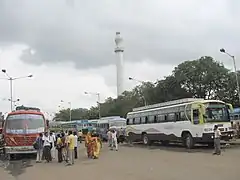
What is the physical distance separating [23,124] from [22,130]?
0.41m

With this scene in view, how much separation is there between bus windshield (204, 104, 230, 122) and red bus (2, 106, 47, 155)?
10.1m

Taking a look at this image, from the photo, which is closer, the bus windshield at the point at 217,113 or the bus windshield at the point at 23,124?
the bus windshield at the point at 23,124

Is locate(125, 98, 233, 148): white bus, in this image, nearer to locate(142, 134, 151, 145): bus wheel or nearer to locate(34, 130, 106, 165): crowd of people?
locate(142, 134, 151, 145): bus wheel

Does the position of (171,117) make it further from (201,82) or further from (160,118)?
(201,82)

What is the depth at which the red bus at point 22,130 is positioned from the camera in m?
24.0

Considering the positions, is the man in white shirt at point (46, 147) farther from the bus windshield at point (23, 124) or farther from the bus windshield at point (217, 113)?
the bus windshield at point (217, 113)

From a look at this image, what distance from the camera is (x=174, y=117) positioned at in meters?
28.9

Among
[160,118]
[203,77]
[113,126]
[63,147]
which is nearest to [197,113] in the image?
[160,118]

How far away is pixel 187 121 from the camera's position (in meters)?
26.6

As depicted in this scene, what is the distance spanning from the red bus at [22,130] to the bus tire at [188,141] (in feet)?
30.2

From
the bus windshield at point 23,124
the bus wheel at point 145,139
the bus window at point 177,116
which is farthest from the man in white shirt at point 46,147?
the bus wheel at point 145,139

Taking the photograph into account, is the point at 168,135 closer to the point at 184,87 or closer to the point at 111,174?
the point at 111,174

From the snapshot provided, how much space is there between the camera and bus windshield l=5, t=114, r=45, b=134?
80.1ft

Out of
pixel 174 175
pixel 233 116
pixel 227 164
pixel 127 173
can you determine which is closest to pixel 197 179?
pixel 174 175
